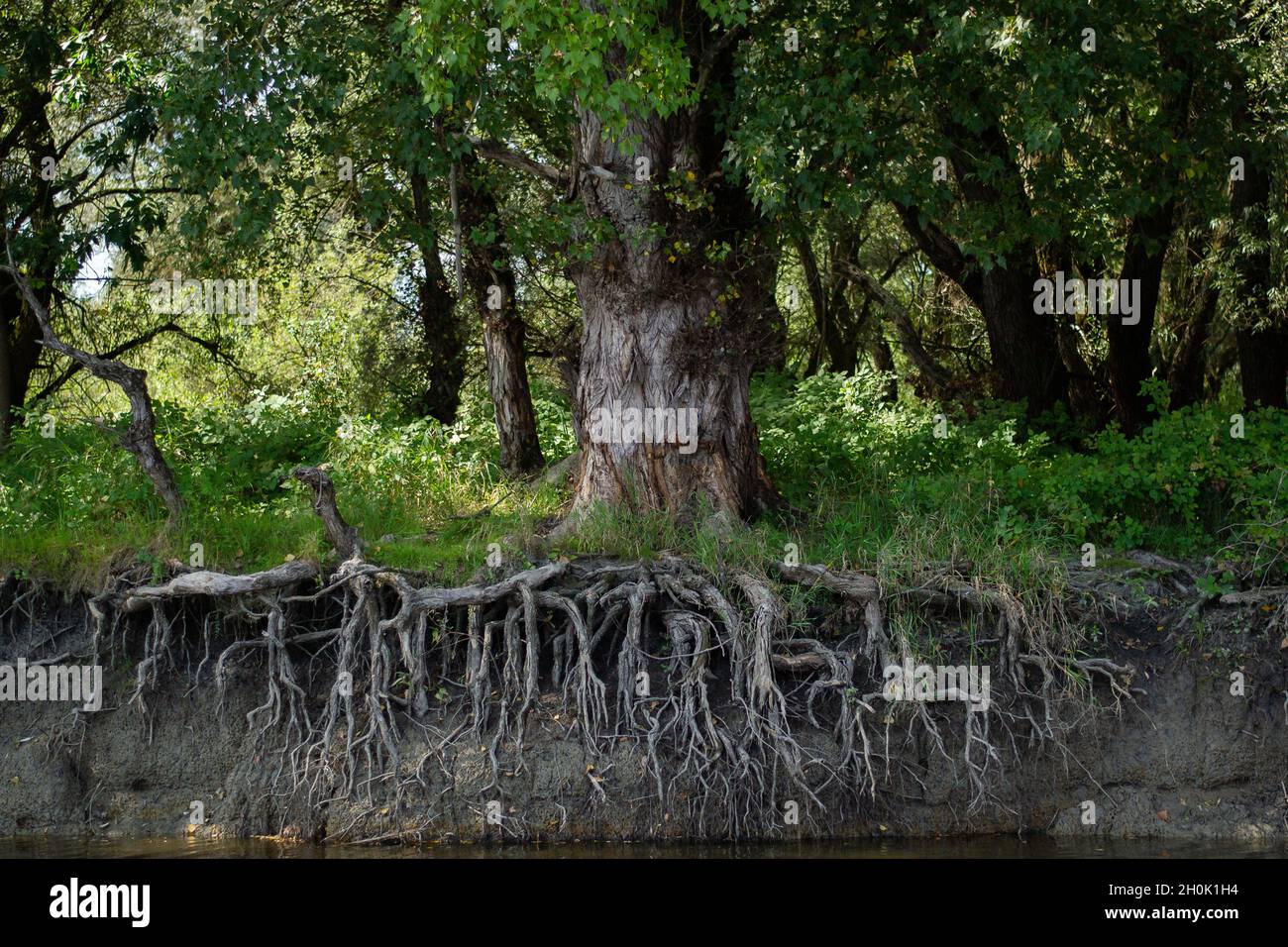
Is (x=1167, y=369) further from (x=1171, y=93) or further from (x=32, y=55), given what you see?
(x=32, y=55)

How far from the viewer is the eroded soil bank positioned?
934cm

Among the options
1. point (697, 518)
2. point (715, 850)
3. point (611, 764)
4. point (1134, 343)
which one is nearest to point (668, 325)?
point (697, 518)

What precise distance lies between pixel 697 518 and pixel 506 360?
2875 mm

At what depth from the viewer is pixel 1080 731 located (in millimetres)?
9758

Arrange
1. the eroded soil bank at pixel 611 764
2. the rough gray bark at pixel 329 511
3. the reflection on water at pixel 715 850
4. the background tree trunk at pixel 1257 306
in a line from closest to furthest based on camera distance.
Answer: the reflection on water at pixel 715 850 < the eroded soil bank at pixel 611 764 < the rough gray bark at pixel 329 511 < the background tree trunk at pixel 1257 306

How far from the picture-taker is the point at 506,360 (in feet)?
41.7

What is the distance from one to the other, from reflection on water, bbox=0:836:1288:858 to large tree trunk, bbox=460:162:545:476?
4.38 meters

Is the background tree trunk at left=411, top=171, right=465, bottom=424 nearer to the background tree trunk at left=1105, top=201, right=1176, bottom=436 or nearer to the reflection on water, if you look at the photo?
the reflection on water

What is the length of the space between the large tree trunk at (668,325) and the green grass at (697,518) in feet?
1.40

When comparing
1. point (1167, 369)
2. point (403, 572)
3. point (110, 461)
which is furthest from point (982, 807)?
point (1167, 369)

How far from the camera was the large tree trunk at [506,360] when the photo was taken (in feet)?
41.1

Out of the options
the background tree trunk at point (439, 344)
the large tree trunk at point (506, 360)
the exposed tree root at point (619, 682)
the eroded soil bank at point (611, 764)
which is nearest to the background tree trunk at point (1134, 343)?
the eroded soil bank at point (611, 764)

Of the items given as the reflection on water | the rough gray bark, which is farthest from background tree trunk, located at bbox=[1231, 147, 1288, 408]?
the rough gray bark

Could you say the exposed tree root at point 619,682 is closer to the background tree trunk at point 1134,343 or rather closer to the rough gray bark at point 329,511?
the rough gray bark at point 329,511
